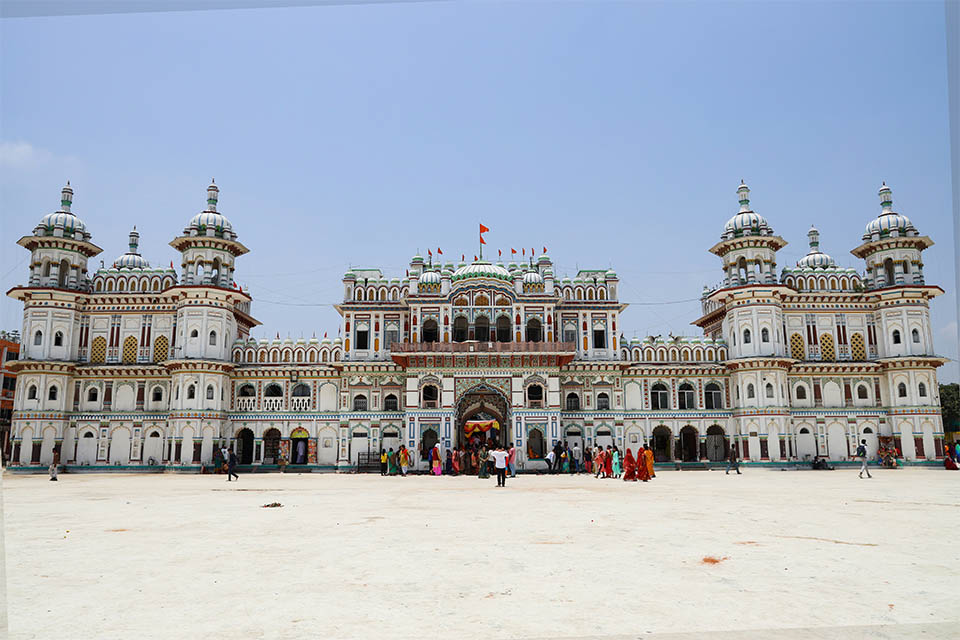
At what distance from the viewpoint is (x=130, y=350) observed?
43438 mm

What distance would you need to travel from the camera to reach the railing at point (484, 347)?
39938 mm

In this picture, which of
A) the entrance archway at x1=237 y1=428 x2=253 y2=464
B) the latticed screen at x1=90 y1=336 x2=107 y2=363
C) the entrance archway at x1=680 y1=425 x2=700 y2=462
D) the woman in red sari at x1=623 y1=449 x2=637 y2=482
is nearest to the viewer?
the woman in red sari at x1=623 y1=449 x2=637 y2=482

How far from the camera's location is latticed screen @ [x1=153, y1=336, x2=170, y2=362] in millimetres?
43250

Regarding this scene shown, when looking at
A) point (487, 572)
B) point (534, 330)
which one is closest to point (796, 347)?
point (534, 330)

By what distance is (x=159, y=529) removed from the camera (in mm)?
12195

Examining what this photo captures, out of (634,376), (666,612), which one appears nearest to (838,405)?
(634,376)

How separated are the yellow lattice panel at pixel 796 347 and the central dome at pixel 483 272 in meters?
18.1

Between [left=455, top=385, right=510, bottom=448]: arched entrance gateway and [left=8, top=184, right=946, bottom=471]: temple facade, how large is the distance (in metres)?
0.17

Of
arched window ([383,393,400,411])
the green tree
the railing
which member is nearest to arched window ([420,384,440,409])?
the railing

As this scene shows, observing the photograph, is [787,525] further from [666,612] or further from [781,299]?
[781,299]

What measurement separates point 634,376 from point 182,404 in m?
27.2

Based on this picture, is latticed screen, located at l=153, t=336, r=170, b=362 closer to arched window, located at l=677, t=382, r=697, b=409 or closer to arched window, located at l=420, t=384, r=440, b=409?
arched window, located at l=420, t=384, r=440, b=409

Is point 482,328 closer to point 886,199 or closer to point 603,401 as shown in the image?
point 603,401

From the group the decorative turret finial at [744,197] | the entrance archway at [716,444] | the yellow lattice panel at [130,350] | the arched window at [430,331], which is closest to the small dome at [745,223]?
the decorative turret finial at [744,197]
